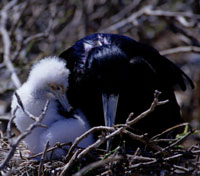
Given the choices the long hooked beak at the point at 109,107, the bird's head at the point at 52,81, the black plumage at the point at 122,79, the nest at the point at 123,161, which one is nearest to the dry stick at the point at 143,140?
the nest at the point at 123,161

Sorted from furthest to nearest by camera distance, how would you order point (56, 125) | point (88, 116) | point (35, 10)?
point (35, 10) < point (88, 116) < point (56, 125)

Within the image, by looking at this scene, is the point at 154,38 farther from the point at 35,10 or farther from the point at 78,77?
the point at 78,77

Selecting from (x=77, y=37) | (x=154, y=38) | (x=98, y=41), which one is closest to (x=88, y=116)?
(x=98, y=41)

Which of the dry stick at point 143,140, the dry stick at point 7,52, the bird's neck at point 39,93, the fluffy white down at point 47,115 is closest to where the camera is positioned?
the dry stick at point 143,140

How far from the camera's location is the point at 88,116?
3.62 meters

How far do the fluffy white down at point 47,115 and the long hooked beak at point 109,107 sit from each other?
0.57 feet

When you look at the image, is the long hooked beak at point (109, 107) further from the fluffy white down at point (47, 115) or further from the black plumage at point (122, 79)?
the fluffy white down at point (47, 115)

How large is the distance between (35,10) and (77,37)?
637mm

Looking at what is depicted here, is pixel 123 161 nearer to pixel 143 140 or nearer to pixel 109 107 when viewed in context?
pixel 143 140

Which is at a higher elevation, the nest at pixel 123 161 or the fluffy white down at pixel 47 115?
the fluffy white down at pixel 47 115

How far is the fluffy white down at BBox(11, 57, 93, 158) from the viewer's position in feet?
10.8

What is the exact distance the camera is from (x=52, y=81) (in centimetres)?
350

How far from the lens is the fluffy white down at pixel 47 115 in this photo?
3283 mm

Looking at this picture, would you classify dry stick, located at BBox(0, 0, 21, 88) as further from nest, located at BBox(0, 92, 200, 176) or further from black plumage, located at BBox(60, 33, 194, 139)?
nest, located at BBox(0, 92, 200, 176)
